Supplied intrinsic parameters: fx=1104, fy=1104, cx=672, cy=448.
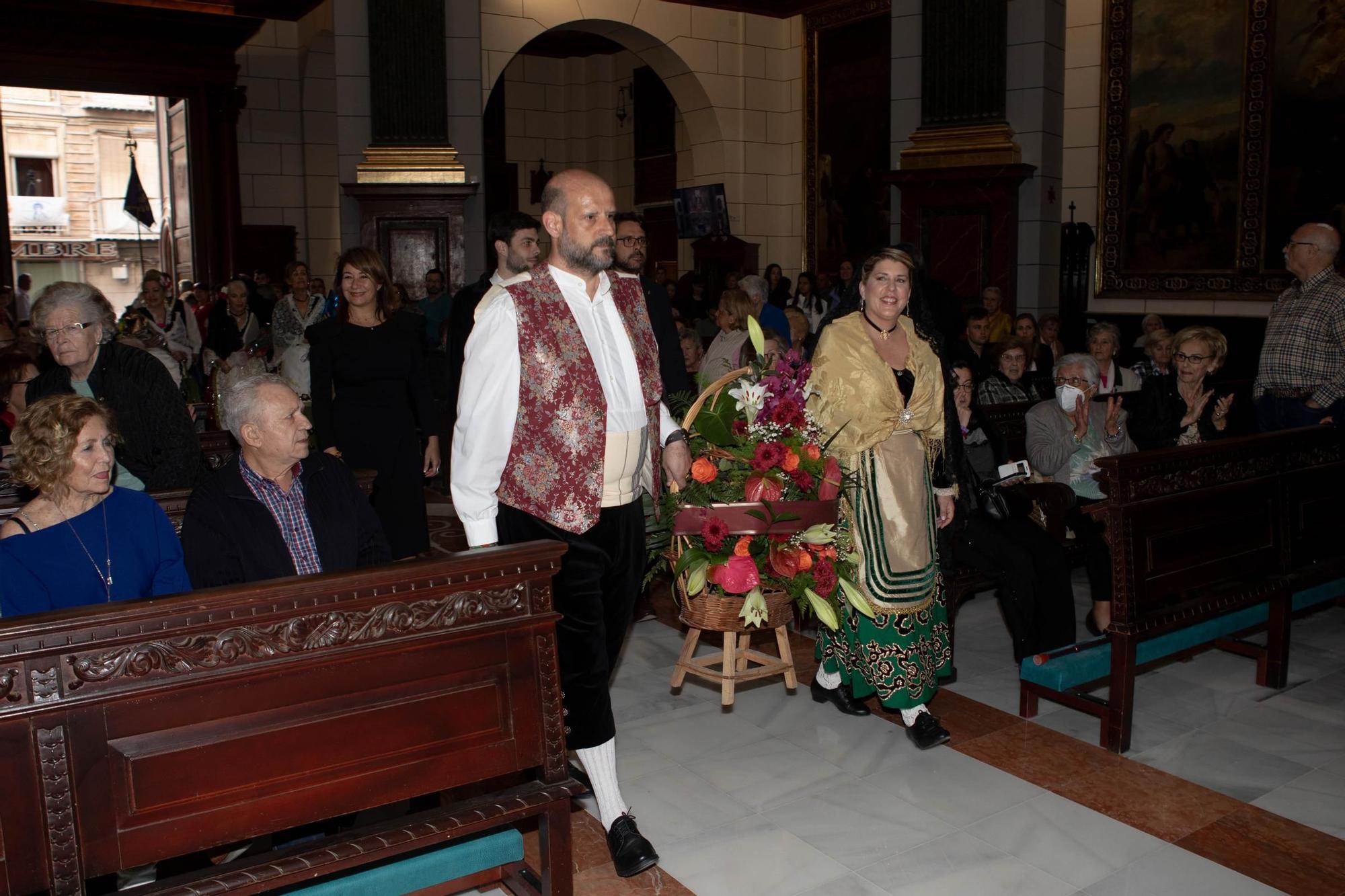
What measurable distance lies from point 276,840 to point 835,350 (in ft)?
7.58

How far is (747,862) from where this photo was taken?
10.3 feet

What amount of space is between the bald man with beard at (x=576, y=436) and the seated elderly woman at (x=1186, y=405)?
9.89ft

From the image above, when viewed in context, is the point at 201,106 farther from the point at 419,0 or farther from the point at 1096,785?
the point at 1096,785

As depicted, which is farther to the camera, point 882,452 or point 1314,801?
point 882,452

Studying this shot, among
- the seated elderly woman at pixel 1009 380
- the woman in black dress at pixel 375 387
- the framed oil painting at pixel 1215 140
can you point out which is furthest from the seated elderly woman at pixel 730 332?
the framed oil painting at pixel 1215 140

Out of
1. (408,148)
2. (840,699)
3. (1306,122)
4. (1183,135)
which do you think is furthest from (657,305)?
(1183,135)

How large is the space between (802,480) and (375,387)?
1985 millimetres

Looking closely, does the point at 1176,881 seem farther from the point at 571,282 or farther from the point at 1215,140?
the point at 1215,140

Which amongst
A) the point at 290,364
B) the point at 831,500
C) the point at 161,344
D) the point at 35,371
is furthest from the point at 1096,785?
the point at 161,344

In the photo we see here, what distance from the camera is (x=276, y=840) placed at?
3.06 metres

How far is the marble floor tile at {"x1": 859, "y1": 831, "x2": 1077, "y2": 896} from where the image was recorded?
117 inches

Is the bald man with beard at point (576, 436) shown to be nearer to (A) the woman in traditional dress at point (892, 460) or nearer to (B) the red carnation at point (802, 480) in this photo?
(B) the red carnation at point (802, 480)

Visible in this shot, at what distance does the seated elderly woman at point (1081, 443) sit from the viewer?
498 centimetres

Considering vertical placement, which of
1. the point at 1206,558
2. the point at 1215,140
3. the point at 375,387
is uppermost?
the point at 1215,140
